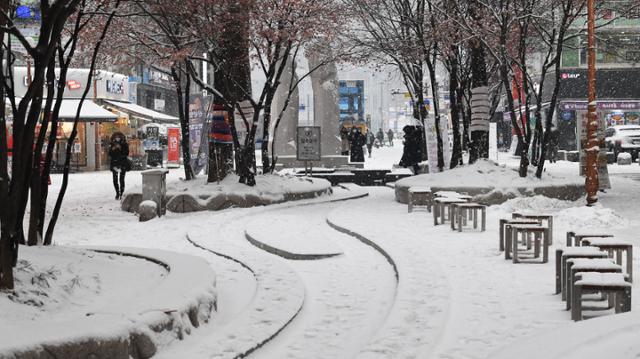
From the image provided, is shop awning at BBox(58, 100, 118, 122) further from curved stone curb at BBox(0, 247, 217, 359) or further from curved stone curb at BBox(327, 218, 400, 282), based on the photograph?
curved stone curb at BBox(0, 247, 217, 359)

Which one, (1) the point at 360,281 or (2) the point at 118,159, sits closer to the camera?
(1) the point at 360,281

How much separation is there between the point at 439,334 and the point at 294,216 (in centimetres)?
1102

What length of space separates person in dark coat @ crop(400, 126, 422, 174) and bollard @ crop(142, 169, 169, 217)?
50.9 feet

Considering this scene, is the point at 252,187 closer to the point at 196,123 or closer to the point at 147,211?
the point at 147,211

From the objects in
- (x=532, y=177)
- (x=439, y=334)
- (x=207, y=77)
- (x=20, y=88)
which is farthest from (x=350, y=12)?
(x=207, y=77)

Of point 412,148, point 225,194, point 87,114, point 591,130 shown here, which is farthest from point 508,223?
point 87,114

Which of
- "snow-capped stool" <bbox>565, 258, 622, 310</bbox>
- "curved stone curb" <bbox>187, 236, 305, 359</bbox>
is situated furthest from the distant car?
"snow-capped stool" <bbox>565, 258, 622, 310</bbox>

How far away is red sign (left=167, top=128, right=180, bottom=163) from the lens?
41.2m

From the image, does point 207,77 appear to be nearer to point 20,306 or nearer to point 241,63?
point 241,63

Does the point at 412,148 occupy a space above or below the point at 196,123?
below

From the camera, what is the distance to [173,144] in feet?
139

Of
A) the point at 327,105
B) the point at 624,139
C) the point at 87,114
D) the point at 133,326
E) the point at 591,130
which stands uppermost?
the point at 327,105

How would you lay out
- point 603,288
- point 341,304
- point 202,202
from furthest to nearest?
point 202,202
point 341,304
point 603,288

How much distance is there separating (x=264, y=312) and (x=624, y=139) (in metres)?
38.3
